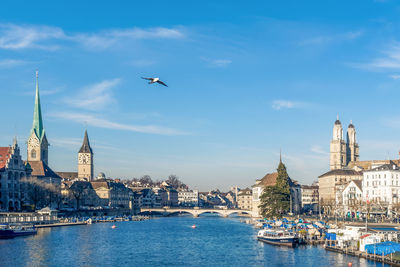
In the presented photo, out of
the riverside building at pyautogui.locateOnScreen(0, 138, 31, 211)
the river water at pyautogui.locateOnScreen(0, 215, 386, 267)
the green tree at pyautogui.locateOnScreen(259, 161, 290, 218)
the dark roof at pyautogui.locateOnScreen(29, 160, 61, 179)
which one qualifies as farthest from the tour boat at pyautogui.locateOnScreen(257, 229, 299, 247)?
the dark roof at pyautogui.locateOnScreen(29, 160, 61, 179)

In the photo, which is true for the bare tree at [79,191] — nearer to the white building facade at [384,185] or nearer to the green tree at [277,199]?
the green tree at [277,199]

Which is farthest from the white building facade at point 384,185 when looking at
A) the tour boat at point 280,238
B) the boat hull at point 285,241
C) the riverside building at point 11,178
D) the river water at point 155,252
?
the riverside building at point 11,178

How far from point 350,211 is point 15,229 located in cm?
7189

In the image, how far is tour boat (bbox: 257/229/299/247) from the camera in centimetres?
8381

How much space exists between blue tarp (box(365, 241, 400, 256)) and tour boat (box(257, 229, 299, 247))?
18248 mm

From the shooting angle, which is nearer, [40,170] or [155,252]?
[155,252]

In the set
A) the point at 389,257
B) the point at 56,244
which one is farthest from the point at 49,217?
the point at 389,257

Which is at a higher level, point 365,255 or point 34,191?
point 34,191

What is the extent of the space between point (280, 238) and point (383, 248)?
22962mm

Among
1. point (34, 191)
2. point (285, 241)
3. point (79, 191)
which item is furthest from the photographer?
point (79, 191)

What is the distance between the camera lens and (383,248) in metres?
64.4

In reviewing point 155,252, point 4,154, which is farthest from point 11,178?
point 155,252

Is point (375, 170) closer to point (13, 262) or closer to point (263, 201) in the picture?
point (263, 201)

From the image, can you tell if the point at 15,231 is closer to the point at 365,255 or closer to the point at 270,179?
the point at 365,255
